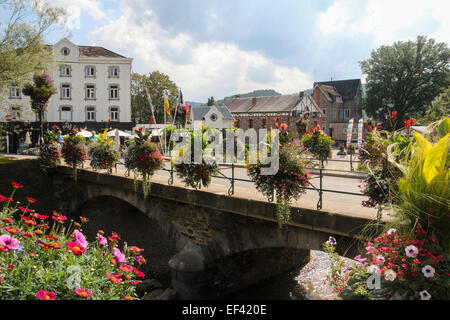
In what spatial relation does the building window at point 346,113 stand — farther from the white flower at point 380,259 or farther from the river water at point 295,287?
the white flower at point 380,259

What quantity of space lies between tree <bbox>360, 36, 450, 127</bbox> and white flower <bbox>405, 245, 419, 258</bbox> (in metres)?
51.6

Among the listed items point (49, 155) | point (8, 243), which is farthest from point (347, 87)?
point (8, 243)

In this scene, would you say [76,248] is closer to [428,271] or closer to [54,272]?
[54,272]

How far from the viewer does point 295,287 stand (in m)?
11.4

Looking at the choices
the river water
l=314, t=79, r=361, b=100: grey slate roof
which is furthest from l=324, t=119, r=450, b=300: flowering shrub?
l=314, t=79, r=361, b=100: grey slate roof

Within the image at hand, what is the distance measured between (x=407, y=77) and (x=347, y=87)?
46.2ft

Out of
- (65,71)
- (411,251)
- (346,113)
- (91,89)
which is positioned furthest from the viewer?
(346,113)

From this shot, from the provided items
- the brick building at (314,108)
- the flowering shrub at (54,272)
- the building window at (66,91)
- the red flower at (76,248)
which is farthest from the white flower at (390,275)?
Result: the brick building at (314,108)

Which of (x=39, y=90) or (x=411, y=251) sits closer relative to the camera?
(x=411, y=251)

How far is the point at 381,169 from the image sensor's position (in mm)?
5273

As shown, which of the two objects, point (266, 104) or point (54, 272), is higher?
point (266, 104)

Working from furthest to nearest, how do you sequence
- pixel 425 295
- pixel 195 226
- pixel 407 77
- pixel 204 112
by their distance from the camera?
pixel 204 112 < pixel 407 77 < pixel 195 226 < pixel 425 295

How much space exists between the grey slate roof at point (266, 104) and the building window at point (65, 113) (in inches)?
995

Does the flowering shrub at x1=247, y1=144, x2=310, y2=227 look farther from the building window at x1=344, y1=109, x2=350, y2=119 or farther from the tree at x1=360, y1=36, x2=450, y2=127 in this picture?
the building window at x1=344, y1=109, x2=350, y2=119
